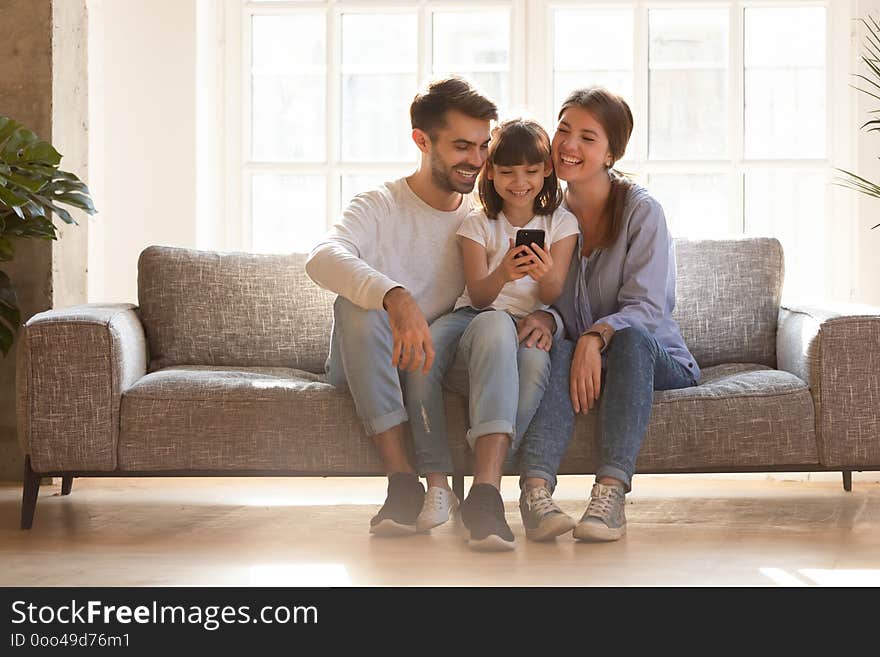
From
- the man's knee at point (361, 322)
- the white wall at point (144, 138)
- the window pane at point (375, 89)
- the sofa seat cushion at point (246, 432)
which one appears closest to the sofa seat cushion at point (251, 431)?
the sofa seat cushion at point (246, 432)

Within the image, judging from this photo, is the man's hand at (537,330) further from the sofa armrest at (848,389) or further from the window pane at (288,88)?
the window pane at (288,88)

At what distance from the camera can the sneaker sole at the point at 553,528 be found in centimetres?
236

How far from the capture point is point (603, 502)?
2410 millimetres

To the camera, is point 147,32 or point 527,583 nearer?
point 527,583

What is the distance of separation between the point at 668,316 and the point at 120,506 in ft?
4.96

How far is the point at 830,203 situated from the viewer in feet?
12.5

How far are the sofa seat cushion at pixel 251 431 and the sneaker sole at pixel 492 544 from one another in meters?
0.30

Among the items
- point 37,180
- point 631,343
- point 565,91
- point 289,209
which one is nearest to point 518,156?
point 631,343

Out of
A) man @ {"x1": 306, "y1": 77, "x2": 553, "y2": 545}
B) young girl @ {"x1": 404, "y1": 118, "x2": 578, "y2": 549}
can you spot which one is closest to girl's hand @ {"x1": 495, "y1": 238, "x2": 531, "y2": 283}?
young girl @ {"x1": 404, "y1": 118, "x2": 578, "y2": 549}

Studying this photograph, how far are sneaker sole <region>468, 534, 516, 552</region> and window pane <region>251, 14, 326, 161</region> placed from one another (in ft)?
6.68

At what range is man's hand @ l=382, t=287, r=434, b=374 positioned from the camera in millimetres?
2352

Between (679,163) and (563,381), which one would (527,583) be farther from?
(679,163)

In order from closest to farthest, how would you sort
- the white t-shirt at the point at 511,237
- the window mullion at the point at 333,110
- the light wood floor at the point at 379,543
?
1. the light wood floor at the point at 379,543
2. the white t-shirt at the point at 511,237
3. the window mullion at the point at 333,110

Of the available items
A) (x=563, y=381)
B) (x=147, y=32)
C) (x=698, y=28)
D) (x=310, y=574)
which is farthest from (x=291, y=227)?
(x=310, y=574)
